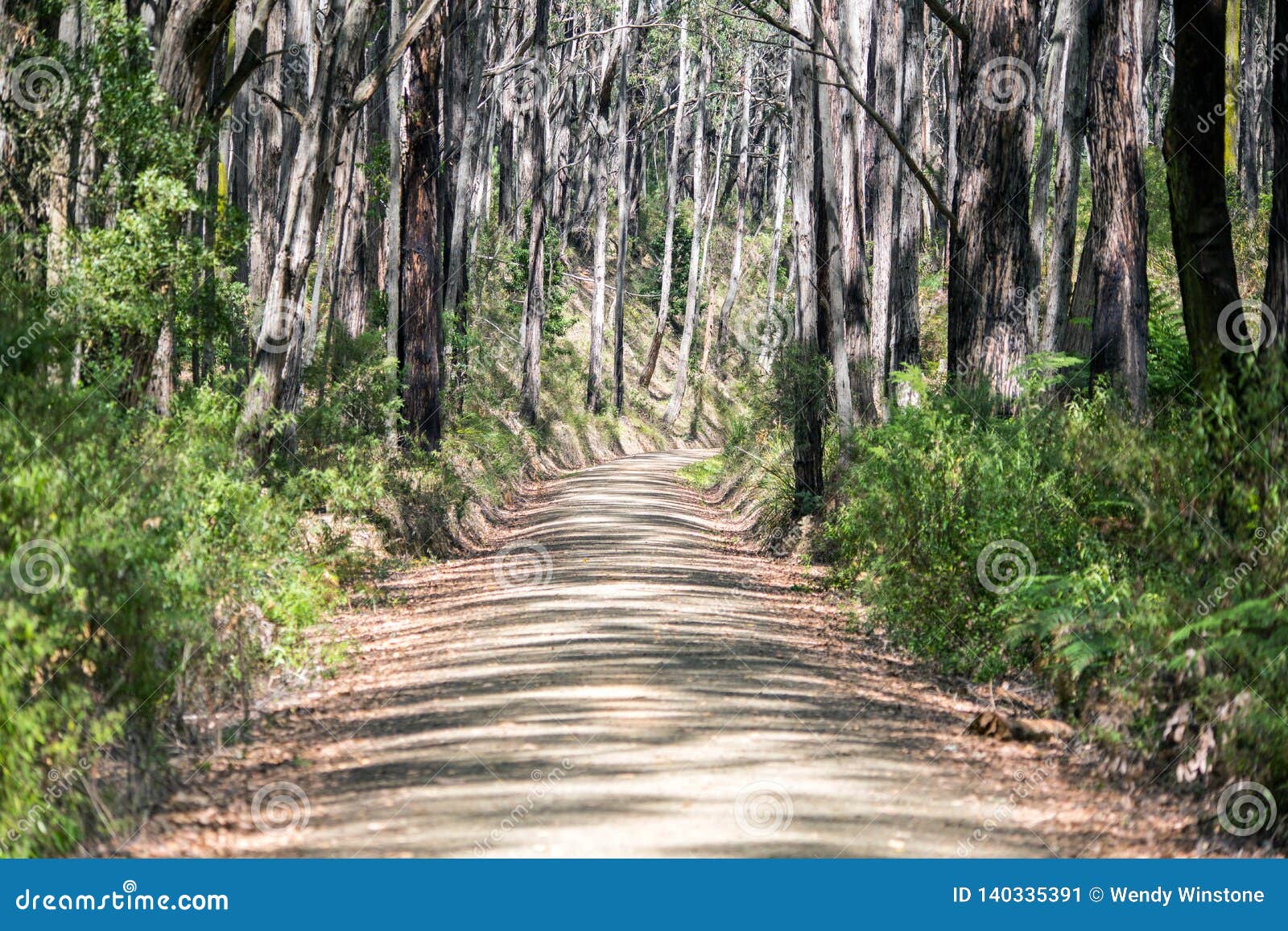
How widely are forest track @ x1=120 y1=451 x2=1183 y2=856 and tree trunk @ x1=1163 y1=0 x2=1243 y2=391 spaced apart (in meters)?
3.07

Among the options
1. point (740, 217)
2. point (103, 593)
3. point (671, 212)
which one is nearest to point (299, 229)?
point (103, 593)

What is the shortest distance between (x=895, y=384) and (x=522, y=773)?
51.0 feet

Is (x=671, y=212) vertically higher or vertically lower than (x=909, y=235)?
higher

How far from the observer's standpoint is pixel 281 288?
572 inches

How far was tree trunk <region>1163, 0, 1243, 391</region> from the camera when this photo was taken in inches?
377

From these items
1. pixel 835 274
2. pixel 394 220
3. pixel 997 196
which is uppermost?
pixel 394 220

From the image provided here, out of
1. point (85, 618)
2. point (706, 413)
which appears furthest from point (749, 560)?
point (706, 413)

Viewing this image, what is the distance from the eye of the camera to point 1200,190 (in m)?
9.82

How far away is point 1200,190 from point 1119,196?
26.9 feet

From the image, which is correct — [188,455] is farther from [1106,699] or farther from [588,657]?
[1106,699]

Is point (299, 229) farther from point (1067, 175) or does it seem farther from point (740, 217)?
point (740, 217)

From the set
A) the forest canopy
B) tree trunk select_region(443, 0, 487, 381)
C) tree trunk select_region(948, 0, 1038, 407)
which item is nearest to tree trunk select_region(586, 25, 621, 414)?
the forest canopy

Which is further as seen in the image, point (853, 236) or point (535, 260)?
point (535, 260)

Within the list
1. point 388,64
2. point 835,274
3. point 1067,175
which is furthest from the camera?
point 1067,175
